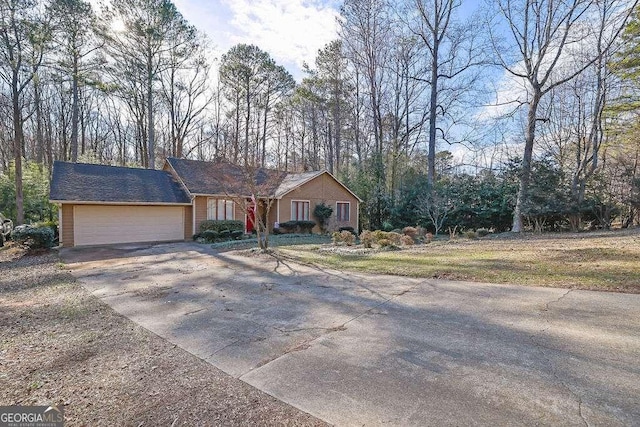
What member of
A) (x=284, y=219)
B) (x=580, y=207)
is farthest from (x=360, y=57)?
(x=580, y=207)

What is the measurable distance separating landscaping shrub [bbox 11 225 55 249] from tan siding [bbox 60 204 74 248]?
116cm

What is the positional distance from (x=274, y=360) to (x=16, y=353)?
3082 millimetres

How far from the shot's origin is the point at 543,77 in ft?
48.8

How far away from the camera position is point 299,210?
20.3 meters

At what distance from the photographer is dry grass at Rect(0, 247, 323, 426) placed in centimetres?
249

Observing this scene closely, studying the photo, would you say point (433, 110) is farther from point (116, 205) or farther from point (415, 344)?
point (415, 344)

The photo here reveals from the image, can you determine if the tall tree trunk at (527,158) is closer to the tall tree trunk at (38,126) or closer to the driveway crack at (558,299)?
the driveway crack at (558,299)

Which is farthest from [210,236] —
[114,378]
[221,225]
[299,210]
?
[114,378]

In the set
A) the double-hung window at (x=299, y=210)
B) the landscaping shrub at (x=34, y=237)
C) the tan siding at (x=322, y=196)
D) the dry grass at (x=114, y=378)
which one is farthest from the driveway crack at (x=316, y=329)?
the double-hung window at (x=299, y=210)

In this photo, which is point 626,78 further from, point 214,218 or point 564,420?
point 214,218

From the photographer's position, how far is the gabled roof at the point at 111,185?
14000 millimetres

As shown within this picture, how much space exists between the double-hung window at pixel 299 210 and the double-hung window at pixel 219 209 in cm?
372

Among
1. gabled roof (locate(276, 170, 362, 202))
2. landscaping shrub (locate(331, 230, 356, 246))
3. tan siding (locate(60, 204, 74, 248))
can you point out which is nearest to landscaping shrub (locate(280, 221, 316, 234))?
gabled roof (locate(276, 170, 362, 202))

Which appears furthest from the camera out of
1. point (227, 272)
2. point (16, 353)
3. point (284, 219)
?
point (284, 219)
